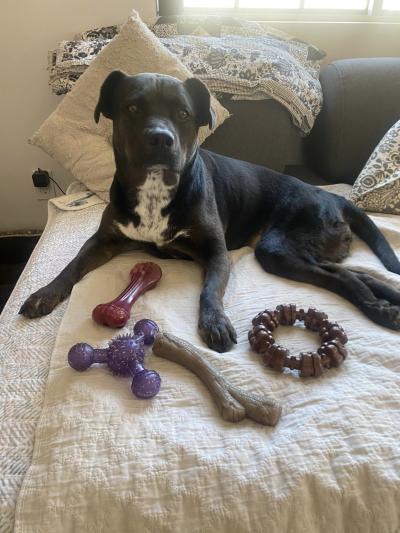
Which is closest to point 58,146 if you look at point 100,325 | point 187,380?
point 100,325

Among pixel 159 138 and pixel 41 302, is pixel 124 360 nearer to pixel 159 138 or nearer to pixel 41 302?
pixel 41 302

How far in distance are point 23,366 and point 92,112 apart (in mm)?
1356

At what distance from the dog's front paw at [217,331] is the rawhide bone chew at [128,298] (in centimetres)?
22

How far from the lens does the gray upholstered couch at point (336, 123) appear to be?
222 centimetres

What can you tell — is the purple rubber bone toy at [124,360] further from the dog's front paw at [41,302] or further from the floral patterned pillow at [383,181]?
the floral patterned pillow at [383,181]

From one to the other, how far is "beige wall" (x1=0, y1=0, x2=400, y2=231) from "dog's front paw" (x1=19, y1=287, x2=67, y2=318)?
1601 millimetres

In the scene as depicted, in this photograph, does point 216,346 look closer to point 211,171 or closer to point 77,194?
point 211,171

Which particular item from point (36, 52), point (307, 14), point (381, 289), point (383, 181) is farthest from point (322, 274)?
point (36, 52)

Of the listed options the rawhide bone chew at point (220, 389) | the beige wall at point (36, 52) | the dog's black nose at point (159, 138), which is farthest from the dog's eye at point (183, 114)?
the beige wall at point (36, 52)

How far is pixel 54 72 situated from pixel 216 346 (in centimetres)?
174

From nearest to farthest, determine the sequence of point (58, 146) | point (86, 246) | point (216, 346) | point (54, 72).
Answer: point (216, 346), point (86, 246), point (58, 146), point (54, 72)

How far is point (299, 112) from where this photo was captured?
2191 mm

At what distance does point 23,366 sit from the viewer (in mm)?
1102

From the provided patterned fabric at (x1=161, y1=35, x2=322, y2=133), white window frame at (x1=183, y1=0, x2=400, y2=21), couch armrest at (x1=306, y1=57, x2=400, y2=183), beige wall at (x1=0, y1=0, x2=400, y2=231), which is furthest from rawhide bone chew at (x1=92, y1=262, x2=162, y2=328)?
white window frame at (x1=183, y1=0, x2=400, y2=21)
